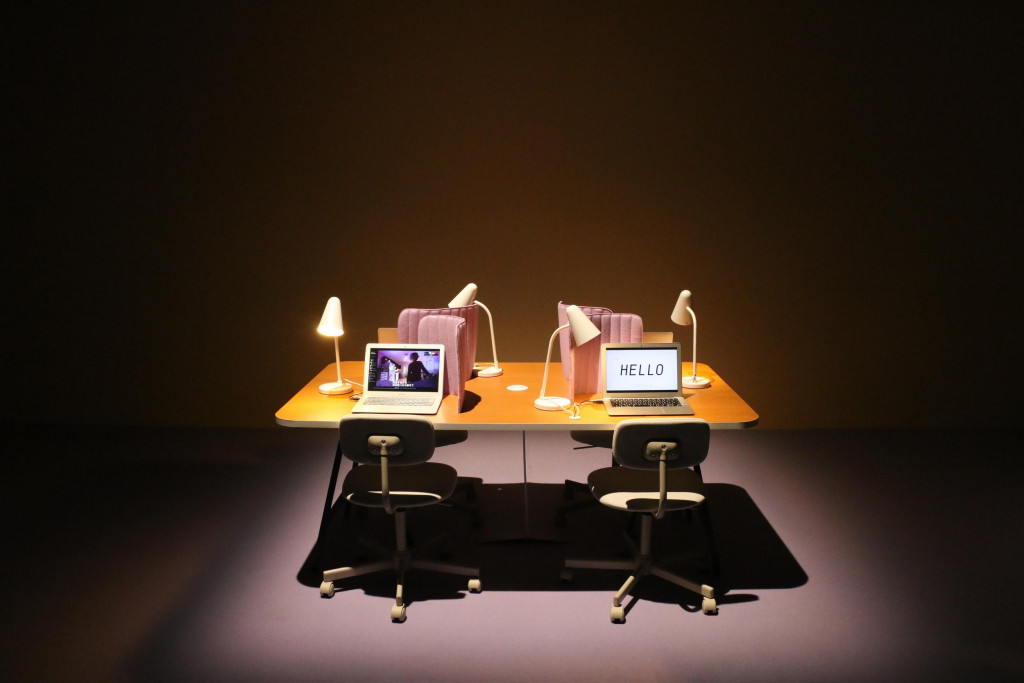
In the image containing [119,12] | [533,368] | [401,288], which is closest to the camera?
[533,368]

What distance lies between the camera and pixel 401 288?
4684 mm

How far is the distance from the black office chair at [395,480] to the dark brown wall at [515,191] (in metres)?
1.96

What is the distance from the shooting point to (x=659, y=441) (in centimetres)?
252

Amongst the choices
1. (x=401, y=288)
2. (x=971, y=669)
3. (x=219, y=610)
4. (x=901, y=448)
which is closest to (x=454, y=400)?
(x=219, y=610)

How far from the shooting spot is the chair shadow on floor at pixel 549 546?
292 centimetres

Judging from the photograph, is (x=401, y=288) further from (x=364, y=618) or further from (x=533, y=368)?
(x=364, y=618)

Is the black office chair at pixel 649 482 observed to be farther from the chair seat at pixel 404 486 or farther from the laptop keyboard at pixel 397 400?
the laptop keyboard at pixel 397 400

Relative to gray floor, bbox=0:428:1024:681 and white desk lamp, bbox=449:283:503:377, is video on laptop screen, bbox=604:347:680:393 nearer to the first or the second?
white desk lamp, bbox=449:283:503:377

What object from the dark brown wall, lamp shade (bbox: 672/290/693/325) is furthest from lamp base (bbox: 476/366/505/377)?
the dark brown wall

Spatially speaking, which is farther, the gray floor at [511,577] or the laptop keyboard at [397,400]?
the laptop keyboard at [397,400]

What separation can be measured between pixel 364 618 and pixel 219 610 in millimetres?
576

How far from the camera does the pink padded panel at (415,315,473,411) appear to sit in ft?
10.2

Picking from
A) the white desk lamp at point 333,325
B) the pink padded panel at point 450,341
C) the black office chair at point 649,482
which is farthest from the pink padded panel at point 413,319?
the black office chair at point 649,482

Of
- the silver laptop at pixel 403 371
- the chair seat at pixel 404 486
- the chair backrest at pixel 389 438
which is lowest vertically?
the chair seat at pixel 404 486
